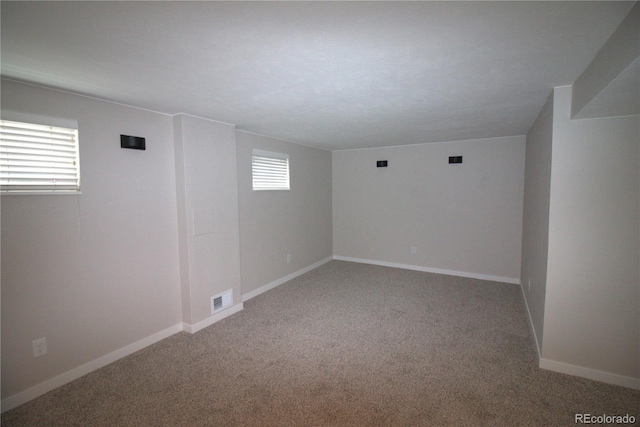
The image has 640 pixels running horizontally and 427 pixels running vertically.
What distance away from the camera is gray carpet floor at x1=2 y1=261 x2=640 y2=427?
2.04 m

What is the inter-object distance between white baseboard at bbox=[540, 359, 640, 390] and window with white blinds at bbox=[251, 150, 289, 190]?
3.72 meters

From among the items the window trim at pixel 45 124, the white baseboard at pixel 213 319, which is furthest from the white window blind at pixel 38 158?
the white baseboard at pixel 213 319

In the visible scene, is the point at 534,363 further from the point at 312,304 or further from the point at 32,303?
the point at 32,303

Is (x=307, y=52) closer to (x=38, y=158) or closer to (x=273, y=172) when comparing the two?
(x=38, y=158)

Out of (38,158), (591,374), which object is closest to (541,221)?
(591,374)

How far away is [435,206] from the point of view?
17.2ft

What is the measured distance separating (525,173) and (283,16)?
4378mm

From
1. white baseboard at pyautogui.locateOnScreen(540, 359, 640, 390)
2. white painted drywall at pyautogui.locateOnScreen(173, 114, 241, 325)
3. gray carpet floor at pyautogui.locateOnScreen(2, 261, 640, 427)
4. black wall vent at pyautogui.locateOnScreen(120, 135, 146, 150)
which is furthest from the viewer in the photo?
white painted drywall at pyautogui.locateOnScreen(173, 114, 241, 325)

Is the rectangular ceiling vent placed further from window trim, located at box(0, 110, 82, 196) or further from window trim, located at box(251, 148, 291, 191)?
window trim, located at box(0, 110, 82, 196)

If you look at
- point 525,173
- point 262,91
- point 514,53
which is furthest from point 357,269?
point 514,53

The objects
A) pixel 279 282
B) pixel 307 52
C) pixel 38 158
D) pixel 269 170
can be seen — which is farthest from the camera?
pixel 279 282

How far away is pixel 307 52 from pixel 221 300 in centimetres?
288

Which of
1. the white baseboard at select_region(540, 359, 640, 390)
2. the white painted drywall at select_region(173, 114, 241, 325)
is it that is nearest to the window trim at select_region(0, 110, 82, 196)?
the white painted drywall at select_region(173, 114, 241, 325)

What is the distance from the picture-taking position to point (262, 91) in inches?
92.8
